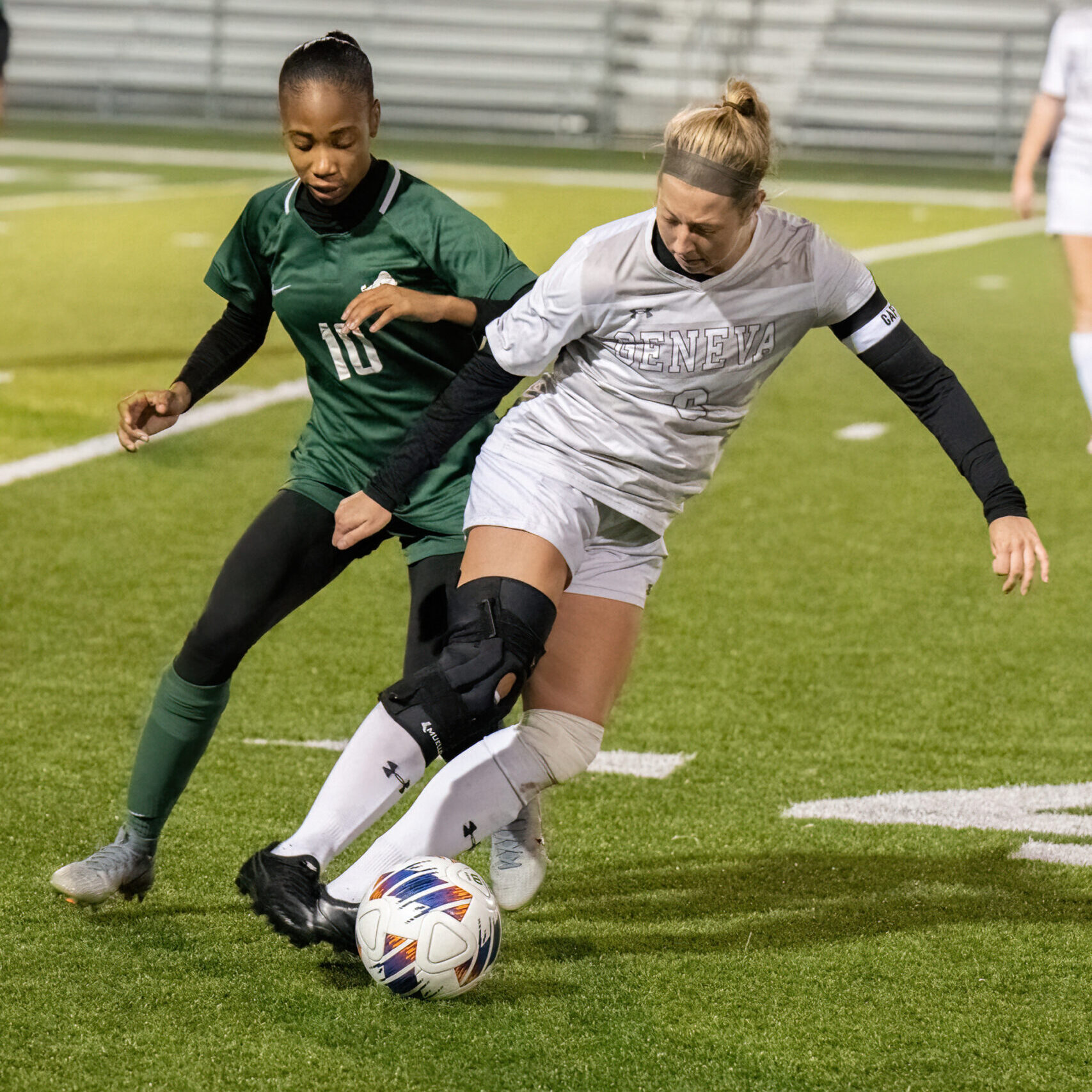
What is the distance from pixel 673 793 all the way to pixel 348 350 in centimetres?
146

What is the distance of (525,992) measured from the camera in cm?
332

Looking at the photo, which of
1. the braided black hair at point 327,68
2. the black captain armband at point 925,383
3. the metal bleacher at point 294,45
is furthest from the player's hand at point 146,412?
the metal bleacher at point 294,45

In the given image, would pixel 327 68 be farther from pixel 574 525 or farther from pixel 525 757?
pixel 525 757

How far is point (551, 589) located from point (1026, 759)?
6.27 feet

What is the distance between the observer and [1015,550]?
3.32m

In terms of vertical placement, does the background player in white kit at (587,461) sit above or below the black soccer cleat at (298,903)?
above

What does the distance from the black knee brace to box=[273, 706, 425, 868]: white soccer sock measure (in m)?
0.04

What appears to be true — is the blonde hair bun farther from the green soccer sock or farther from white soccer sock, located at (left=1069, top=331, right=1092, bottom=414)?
white soccer sock, located at (left=1069, top=331, right=1092, bottom=414)

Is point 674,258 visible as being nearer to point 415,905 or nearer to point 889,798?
point 415,905

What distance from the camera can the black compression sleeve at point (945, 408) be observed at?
11.2 ft

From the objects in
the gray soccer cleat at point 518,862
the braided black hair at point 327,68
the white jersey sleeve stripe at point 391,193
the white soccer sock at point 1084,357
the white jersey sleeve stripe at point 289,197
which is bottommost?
the gray soccer cleat at point 518,862

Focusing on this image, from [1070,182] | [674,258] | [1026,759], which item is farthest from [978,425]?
[1070,182]

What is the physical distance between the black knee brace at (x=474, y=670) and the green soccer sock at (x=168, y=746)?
545 mm

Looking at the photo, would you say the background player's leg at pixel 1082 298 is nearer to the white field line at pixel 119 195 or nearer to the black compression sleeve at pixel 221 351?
the black compression sleeve at pixel 221 351
